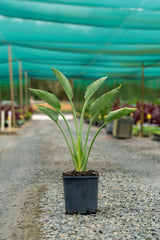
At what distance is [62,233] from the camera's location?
269 centimetres

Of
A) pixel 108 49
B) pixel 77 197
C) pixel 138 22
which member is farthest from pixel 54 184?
pixel 108 49

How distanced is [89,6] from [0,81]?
12916mm

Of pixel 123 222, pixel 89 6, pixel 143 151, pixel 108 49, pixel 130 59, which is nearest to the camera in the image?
pixel 123 222

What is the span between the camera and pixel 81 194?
3049 mm

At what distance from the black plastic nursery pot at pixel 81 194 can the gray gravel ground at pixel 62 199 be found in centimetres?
7

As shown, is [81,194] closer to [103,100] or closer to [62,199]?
A: [62,199]

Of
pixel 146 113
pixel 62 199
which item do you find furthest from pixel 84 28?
pixel 146 113

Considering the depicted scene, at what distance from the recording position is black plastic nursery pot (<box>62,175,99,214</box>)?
9.95ft

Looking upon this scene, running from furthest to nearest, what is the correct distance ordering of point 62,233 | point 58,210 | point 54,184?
point 54,184 < point 58,210 < point 62,233

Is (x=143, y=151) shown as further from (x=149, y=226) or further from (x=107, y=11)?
(x=149, y=226)

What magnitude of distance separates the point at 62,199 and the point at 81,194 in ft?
2.07

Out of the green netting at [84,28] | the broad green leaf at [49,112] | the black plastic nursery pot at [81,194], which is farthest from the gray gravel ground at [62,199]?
the green netting at [84,28]

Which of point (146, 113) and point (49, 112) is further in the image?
point (146, 113)

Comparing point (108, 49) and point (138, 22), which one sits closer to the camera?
point (138, 22)
